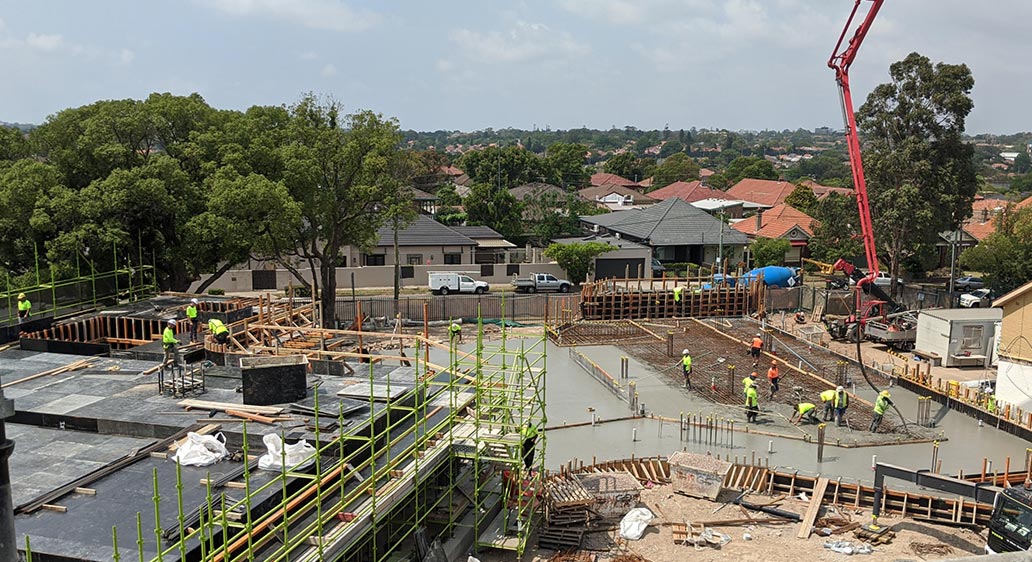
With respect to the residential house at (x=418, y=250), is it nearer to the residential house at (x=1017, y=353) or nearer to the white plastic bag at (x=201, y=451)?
the residential house at (x=1017, y=353)

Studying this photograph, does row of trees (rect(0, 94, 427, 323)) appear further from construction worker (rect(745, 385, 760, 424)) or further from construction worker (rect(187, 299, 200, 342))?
construction worker (rect(745, 385, 760, 424))

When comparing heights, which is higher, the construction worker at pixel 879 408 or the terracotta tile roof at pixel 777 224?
the terracotta tile roof at pixel 777 224

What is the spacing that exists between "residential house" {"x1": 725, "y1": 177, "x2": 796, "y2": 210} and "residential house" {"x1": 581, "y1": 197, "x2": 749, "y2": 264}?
76.6 ft

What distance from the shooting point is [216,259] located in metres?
31.9

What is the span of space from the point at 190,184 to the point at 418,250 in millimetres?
19188

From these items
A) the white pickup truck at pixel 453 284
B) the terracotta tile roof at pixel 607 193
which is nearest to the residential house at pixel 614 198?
the terracotta tile roof at pixel 607 193

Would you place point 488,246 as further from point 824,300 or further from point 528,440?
point 528,440

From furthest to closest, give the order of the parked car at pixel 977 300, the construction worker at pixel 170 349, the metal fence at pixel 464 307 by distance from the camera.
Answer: the parked car at pixel 977 300 < the metal fence at pixel 464 307 < the construction worker at pixel 170 349

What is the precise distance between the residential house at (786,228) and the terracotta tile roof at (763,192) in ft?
66.3

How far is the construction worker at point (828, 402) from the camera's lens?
23047 millimetres

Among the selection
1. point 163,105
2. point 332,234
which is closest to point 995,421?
point 332,234

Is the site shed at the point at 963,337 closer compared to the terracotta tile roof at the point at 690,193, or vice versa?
the site shed at the point at 963,337

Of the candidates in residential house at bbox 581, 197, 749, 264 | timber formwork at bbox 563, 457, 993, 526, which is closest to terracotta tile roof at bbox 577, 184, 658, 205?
residential house at bbox 581, 197, 749, 264

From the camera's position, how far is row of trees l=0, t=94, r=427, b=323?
28.9 m
